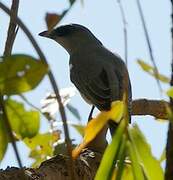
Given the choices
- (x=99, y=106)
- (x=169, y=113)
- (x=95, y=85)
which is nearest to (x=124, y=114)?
(x=169, y=113)

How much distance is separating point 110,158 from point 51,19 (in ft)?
0.92

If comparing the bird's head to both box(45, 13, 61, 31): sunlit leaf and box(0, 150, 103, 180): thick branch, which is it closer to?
box(0, 150, 103, 180): thick branch

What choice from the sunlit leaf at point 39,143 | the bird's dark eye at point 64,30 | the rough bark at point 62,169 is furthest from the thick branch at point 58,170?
the bird's dark eye at point 64,30

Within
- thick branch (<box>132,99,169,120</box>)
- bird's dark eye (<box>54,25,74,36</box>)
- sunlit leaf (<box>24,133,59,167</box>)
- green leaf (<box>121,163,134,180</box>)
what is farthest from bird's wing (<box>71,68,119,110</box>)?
green leaf (<box>121,163,134,180</box>)

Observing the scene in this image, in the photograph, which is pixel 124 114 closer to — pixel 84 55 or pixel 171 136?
pixel 171 136

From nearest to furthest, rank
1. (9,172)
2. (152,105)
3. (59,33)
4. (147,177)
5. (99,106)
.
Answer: (147,177) → (9,172) → (152,105) → (99,106) → (59,33)

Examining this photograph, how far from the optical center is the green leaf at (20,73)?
0.80m

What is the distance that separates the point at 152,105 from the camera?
3414mm

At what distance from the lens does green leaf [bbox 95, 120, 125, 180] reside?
2.72 ft

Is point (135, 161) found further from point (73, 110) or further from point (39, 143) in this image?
point (39, 143)

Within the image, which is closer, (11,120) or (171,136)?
(171,136)

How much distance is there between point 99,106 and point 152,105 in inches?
23.6

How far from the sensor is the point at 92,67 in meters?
4.56

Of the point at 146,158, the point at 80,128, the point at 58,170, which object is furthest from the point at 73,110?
the point at 58,170
